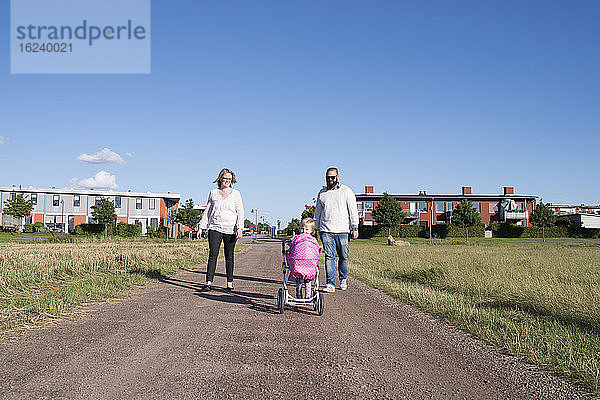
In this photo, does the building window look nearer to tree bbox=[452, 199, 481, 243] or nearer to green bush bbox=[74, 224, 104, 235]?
tree bbox=[452, 199, 481, 243]

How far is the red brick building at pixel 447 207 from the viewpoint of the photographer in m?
76.9

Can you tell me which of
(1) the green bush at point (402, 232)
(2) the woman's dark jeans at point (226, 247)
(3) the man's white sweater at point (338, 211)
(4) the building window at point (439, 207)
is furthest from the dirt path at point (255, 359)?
(4) the building window at point (439, 207)

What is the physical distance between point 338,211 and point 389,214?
184 feet

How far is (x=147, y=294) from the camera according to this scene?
719 cm

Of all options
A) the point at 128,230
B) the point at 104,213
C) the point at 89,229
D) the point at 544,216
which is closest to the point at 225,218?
the point at 128,230

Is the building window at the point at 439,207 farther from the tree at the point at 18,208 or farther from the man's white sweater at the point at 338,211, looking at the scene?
the man's white sweater at the point at 338,211

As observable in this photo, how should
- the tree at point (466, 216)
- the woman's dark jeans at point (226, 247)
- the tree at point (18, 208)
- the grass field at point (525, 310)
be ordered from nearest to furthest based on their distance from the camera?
the grass field at point (525, 310), the woman's dark jeans at point (226, 247), the tree at point (18, 208), the tree at point (466, 216)

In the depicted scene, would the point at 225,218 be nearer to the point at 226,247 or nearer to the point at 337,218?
the point at 226,247

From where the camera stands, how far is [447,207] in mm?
78375

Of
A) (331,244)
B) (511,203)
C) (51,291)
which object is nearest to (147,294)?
(51,291)

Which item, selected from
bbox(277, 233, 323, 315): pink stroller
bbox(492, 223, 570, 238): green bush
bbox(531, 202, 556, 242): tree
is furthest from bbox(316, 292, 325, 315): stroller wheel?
bbox(492, 223, 570, 238): green bush

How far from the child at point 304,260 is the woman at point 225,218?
6.08 ft

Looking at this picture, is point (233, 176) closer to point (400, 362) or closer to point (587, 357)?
point (400, 362)

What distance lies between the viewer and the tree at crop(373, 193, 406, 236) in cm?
6328
